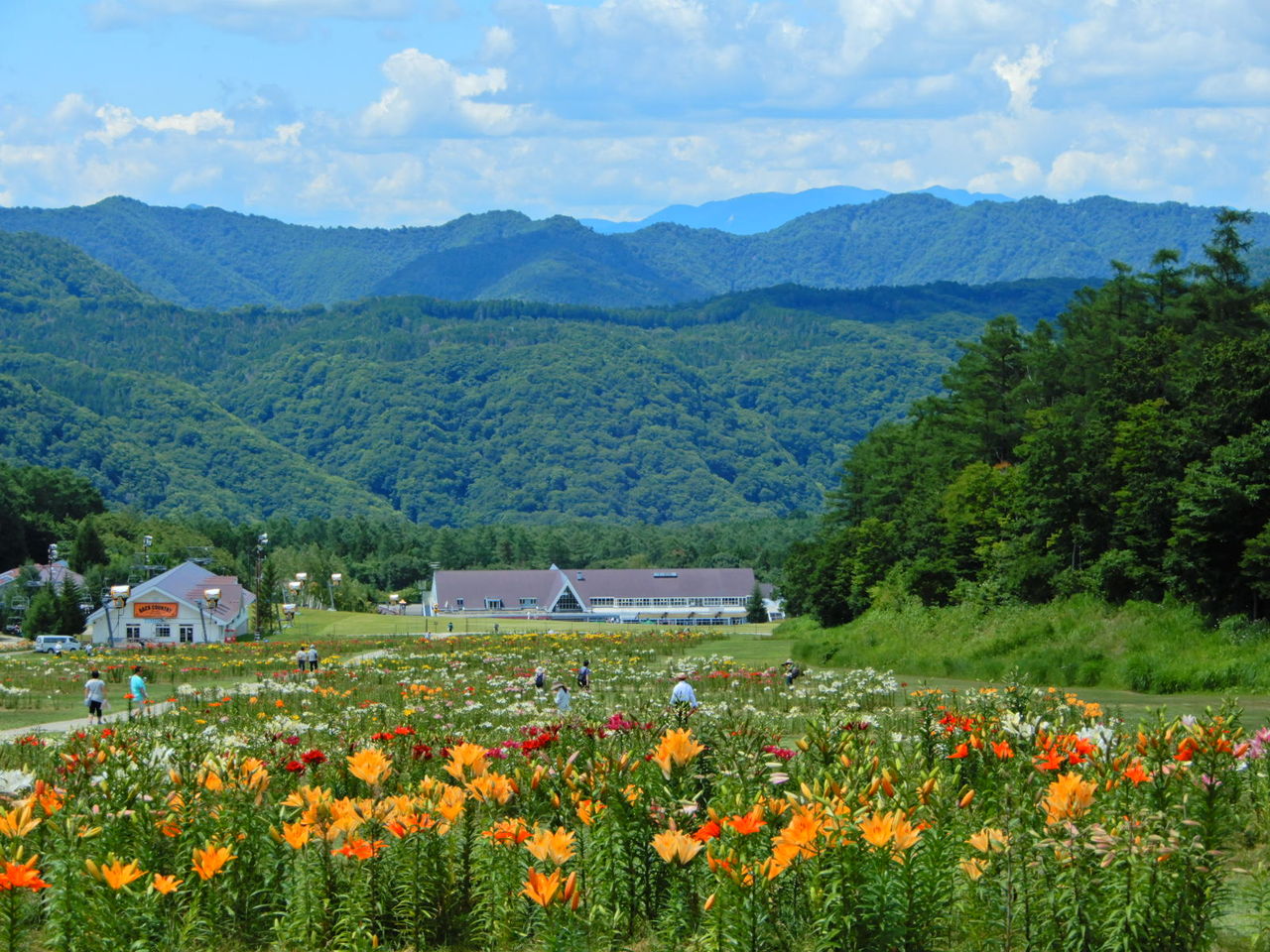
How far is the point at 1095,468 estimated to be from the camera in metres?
49.3

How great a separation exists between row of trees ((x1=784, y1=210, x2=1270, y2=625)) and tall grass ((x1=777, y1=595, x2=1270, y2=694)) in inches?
50.1

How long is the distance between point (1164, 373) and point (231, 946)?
45316mm

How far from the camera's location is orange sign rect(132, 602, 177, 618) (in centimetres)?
8244

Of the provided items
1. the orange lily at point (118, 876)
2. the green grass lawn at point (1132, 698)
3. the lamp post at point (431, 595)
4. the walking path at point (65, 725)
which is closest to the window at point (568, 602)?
the lamp post at point (431, 595)

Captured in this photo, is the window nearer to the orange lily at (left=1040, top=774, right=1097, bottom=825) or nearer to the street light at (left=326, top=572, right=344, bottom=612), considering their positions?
the street light at (left=326, top=572, right=344, bottom=612)

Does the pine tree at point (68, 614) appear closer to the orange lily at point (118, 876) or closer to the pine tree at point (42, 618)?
the pine tree at point (42, 618)

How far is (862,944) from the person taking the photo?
895 cm

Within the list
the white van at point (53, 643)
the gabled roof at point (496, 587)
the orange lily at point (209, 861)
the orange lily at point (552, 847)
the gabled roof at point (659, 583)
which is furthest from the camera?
the gabled roof at point (659, 583)

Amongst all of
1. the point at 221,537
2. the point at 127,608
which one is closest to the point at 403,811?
the point at 127,608

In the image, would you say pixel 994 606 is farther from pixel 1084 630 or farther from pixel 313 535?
pixel 313 535

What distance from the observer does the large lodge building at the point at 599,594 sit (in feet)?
458

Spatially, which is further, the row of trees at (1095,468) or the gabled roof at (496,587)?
the gabled roof at (496,587)

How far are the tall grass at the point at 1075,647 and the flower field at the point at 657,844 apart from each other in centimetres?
1995

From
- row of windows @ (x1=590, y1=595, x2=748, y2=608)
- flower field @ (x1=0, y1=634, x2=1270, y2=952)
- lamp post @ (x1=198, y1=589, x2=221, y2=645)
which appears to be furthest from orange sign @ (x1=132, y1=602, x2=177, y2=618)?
flower field @ (x1=0, y1=634, x2=1270, y2=952)
